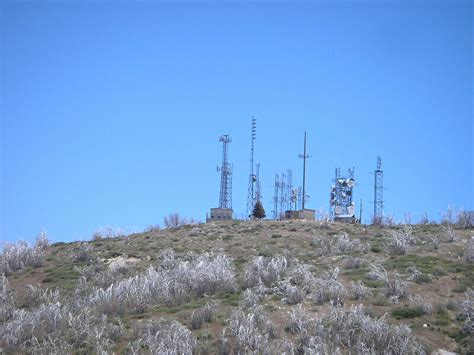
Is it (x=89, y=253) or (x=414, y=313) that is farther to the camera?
Result: (x=89, y=253)

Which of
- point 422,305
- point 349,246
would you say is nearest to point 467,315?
point 422,305

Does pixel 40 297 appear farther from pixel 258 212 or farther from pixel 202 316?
pixel 258 212

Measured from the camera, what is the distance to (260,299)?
20.0 meters

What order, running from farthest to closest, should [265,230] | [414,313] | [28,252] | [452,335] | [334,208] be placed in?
1. [334,208]
2. [265,230]
3. [28,252]
4. [414,313]
5. [452,335]

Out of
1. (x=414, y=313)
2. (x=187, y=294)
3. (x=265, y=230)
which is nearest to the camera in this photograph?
(x=414, y=313)

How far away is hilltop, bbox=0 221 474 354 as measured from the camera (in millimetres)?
16438

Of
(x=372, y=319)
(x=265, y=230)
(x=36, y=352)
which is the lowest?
(x=36, y=352)

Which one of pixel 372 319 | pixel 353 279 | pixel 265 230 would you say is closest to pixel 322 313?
pixel 372 319

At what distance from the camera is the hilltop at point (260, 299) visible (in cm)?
1644

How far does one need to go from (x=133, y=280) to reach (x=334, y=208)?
21746mm

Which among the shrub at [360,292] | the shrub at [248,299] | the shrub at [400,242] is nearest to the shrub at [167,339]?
the shrub at [248,299]

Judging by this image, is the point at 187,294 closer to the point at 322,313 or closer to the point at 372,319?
the point at 322,313

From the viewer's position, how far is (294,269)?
21.9m

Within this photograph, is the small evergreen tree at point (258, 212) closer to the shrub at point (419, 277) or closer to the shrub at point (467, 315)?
the shrub at point (419, 277)
